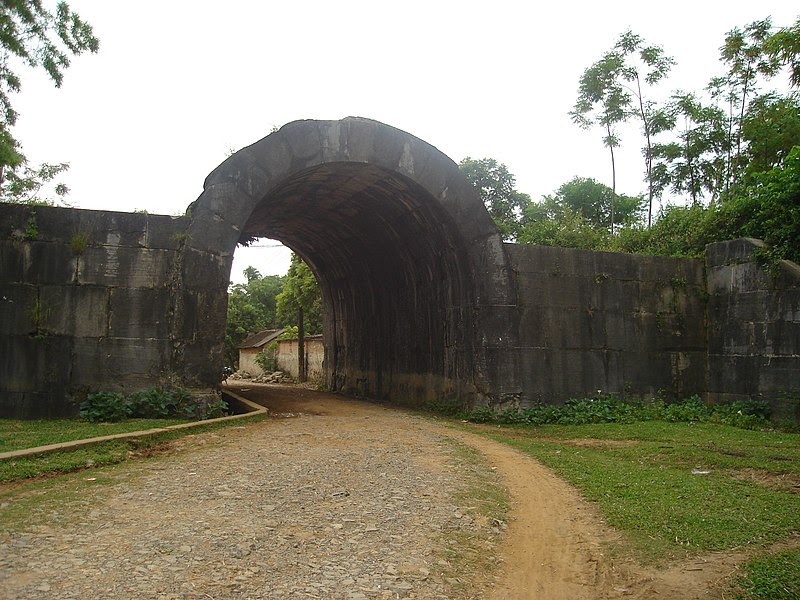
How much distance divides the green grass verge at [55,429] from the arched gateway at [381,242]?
1.40 m

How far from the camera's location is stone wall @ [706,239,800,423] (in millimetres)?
11414

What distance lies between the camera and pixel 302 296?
28.4 metres

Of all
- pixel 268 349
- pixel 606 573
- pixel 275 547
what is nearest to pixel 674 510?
pixel 606 573

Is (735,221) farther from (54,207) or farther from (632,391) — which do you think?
(54,207)

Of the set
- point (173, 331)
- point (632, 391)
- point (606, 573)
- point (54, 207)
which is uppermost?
point (54, 207)

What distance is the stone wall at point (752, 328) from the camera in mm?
11414

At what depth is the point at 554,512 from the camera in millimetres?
5980

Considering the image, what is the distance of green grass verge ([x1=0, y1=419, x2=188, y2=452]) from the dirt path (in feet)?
4.25

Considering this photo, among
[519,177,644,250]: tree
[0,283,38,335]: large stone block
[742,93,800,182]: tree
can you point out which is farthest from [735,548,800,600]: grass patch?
[742,93,800,182]: tree

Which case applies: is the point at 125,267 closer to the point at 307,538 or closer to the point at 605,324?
the point at 307,538

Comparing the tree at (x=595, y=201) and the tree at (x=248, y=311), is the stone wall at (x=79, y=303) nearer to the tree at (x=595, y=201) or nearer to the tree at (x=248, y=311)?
the tree at (x=248, y=311)

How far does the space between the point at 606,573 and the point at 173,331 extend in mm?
7682

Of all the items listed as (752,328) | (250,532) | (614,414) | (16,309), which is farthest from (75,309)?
(752,328)

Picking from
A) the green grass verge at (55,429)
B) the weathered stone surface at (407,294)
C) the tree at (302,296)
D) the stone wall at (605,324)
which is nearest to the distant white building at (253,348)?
the tree at (302,296)
